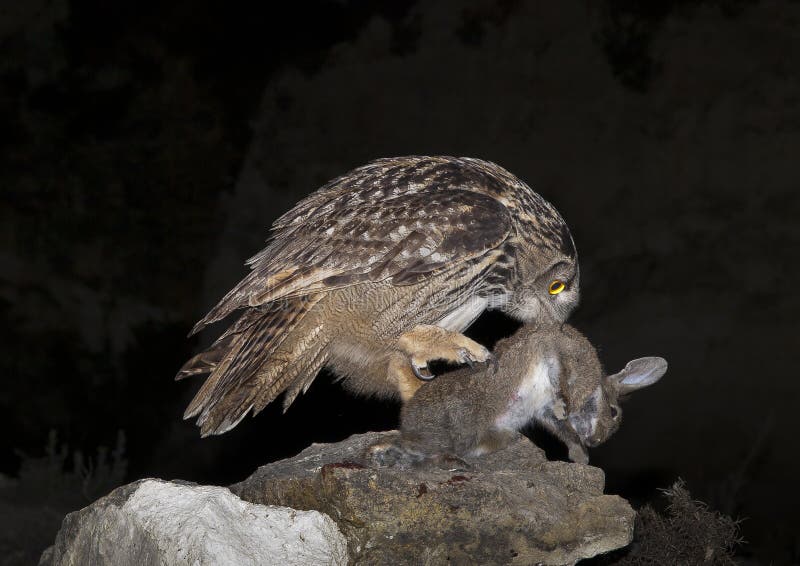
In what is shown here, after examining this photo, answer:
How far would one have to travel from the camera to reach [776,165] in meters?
4.71

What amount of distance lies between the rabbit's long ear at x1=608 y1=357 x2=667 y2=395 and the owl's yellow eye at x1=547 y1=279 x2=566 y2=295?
1.14ft

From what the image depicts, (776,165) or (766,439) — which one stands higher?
(776,165)

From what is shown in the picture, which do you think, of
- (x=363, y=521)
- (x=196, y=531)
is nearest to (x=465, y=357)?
(x=363, y=521)

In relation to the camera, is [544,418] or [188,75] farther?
[188,75]

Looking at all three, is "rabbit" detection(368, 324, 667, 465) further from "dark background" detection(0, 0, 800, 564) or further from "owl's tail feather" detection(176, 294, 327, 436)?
"dark background" detection(0, 0, 800, 564)

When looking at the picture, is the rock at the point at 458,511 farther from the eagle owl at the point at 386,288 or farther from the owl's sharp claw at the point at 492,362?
the eagle owl at the point at 386,288

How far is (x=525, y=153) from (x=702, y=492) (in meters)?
1.96

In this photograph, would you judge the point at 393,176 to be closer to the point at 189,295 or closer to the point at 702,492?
the point at 189,295

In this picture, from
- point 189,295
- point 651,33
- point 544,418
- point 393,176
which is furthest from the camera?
point 189,295

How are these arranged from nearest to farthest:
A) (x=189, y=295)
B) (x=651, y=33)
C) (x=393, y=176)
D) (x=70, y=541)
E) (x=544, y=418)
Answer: (x=70, y=541) → (x=544, y=418) → (x=393, y=176) → (x=651, y=33) → (x=189, y=295)

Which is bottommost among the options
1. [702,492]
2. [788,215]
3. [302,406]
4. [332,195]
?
[702,492]

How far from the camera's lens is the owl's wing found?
8.78 ft

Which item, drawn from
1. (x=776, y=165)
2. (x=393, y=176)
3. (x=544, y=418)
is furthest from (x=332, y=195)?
(x=776, y=165)

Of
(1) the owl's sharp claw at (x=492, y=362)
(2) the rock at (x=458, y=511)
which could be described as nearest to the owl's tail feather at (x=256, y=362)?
(2) the rock at (x=458, y=511)
